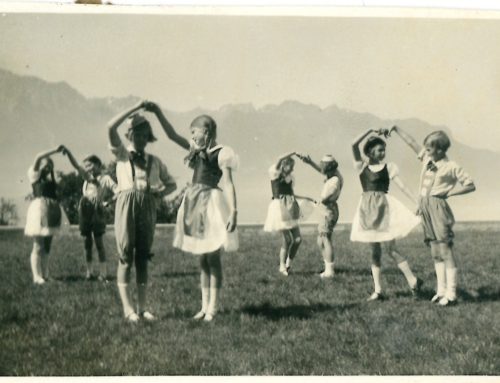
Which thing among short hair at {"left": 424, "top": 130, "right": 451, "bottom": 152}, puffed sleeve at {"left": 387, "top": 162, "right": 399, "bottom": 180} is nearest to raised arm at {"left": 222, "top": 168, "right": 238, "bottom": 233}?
puffed sleeve at {"left": 387, "top": 162, "right": 399, "bottom": 180}

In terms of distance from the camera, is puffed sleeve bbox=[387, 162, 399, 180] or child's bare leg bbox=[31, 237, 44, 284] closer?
child's bare leg bbox=[31, 237, 44, 284]

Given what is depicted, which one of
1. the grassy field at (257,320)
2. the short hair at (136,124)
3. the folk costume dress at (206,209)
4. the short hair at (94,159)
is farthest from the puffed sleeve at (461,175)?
the short hair at (94,159)

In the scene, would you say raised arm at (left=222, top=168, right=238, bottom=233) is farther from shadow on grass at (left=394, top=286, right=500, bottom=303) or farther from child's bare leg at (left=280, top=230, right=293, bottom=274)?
shadow on grass at (left=394, top=286, right=500, bottom=303)

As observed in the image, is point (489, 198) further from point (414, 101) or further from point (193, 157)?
point (193, 157)

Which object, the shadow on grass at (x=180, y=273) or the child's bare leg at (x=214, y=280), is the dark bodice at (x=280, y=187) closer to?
the child's bare leg at (x=214, y=280)

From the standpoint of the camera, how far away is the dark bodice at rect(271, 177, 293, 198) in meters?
5.21

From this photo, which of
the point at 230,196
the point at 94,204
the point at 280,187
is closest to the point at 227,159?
the point at 230,196

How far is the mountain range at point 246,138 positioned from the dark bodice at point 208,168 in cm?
19

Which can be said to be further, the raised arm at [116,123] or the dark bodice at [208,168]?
the dark bodice at [208,168]

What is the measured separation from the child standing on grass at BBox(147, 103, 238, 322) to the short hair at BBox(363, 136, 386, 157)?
1288mm

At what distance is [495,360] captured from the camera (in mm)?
4727

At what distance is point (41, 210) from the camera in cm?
516

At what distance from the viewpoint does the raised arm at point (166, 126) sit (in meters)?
4.86

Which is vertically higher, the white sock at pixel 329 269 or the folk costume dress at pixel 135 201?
the folk costume dress at pixel 135 201
